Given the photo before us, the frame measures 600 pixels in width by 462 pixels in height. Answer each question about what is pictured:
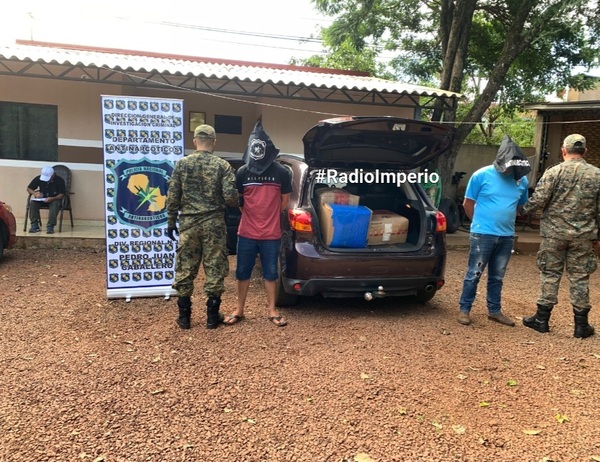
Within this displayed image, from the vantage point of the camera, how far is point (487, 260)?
444 cm

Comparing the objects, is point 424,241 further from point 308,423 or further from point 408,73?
point 408,73

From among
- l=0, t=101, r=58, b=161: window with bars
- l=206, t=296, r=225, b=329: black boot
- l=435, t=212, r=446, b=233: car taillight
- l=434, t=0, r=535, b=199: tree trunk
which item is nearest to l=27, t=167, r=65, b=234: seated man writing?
l=0, t=101, r=58, b=161: window with bars

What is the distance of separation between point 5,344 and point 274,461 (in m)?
2.57

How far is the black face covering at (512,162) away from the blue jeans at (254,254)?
2179mm

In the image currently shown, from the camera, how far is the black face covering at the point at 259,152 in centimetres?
407

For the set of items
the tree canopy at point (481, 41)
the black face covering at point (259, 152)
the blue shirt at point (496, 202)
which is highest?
the tree canopy at point (481, 41)

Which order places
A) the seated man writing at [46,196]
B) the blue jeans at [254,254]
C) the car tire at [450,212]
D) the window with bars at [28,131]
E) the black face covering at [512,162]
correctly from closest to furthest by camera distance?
1. the black face covering at [512,162]
2. the blue jeans at [254,254]
3. the seated man writing at [46,196]
4. the car tire at [450,212]
5. the window with bars at [28,131]

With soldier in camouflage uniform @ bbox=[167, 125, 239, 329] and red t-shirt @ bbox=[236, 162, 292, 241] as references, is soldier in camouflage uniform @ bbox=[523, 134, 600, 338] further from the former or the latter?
soldier in camouflage uniform @ bbox=[167, 125, 239, 329]

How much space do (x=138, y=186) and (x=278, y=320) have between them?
199 centimetres

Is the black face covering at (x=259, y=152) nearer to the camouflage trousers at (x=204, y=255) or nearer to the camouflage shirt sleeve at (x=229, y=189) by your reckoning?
the camouflage shirt sleeve at (x=229, y=189)

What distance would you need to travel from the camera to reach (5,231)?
20.5 feet

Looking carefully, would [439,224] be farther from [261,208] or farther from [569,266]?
[261,208]

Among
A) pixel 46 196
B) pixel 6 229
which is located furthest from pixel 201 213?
pixel 46 196

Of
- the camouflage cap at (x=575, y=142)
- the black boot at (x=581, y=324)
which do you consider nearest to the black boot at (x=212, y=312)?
the black boot at (x=581, y=324)
